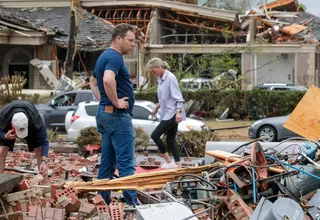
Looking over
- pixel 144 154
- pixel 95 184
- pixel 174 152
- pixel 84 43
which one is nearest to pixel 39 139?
pixel 95 184

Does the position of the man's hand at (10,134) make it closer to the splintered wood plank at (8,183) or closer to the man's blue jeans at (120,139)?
the man's blue jeans at (120,139)

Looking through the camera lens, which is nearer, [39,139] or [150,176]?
[150,176]

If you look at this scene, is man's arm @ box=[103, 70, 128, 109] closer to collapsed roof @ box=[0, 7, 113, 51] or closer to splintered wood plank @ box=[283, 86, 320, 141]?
splintered wood plank @ box=[283, 86, 320, 141]

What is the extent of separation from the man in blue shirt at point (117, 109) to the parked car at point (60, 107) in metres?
13.5

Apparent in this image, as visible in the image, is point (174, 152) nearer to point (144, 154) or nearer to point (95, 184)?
point (144, 154)

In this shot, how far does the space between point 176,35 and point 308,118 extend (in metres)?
32.7

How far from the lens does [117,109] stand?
23.3 feet

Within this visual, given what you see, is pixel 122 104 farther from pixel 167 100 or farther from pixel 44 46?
pixel 44 46

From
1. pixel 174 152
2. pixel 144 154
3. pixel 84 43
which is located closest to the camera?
pixel 174 152

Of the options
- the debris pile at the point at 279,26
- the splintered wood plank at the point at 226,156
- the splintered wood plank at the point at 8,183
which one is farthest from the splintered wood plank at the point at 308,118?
the debris pile at the point at 279,26

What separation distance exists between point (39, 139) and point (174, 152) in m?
3.84

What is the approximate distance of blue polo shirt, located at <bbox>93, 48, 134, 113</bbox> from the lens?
7.06 metres

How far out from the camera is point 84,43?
3275cm

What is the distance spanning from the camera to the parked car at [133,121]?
16.7 meters
